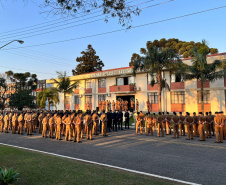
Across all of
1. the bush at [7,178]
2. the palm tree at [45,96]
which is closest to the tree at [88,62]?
the palm tree at [45,96]

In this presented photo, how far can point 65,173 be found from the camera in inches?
242

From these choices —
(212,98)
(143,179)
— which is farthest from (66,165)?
(212,98)

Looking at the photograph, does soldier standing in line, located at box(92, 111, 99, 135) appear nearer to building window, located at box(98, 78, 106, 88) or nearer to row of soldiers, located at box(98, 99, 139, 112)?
row of soldiers, located at box(98, 99, 139, 112)

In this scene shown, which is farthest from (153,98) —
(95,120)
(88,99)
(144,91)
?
(95,120)

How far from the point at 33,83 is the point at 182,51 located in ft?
111

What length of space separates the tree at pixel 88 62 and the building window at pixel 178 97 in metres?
30.4

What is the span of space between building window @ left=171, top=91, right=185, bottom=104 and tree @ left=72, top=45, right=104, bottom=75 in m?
30.4

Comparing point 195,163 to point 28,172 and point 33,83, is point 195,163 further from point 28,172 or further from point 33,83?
point 33,83

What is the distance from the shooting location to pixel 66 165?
22.9 feet

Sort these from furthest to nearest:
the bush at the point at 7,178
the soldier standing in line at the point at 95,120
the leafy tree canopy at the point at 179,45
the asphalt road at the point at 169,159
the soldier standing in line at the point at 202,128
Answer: the leafy tree canopy at the point at 179,45, the soldier standing in line at the point at 95,120, the soldier standing in line at the point at 202,128, the asphalt road at the point at 169,159, the bush at the point at 7,178

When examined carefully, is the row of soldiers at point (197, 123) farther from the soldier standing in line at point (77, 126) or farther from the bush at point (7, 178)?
the bush at point (7, 178)

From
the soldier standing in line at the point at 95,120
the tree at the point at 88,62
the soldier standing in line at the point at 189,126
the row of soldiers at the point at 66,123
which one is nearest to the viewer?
the soldier standing in line at the point at 189,126

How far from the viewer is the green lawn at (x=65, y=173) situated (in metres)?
5.47

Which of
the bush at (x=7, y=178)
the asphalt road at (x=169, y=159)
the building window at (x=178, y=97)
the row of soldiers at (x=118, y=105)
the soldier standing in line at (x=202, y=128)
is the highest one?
the building window at (x=178, y=97)
